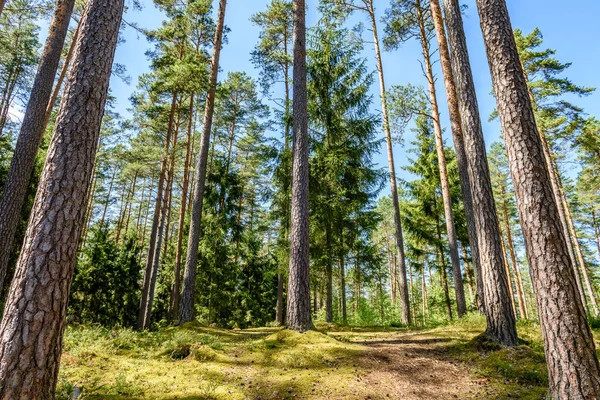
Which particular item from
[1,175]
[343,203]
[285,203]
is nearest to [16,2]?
[1,175]

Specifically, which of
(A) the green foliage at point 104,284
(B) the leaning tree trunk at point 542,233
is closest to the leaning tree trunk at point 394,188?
(B) the leaning tree trunk at point 542,233

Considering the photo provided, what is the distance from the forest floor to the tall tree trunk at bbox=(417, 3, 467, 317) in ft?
13.4

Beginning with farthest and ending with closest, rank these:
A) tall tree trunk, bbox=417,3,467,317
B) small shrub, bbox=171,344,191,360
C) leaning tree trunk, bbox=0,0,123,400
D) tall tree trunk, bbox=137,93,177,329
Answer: tall tree trunk, bbox=137,93,177,329 → tall tree trunk, bbox=417,3,467,317 → small shrub, bbox=171,344,191,360 → leaning tree trunk, bbox=0,0,123,400

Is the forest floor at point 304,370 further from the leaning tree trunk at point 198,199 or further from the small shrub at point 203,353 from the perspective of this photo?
the leaning tree trunk at point 198,199

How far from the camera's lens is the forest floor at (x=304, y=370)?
4.23 metres

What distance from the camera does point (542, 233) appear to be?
3697 millimetres

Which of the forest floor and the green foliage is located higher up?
the green foliage

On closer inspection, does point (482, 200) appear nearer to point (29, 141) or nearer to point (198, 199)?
point (198, 199)

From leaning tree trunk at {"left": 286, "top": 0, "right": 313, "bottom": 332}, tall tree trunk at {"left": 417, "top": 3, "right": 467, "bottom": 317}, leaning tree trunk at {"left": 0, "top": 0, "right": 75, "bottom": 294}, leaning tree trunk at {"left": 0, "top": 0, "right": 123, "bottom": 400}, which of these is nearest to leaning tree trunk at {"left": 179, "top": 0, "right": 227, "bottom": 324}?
leaning tree trunk at {"left": 0, "top": 0, "right": 75, "bottom": 294}

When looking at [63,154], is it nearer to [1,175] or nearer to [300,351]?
[300,351]

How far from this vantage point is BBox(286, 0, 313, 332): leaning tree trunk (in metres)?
6.82

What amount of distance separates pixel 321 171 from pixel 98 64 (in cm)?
889

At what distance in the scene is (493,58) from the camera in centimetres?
438

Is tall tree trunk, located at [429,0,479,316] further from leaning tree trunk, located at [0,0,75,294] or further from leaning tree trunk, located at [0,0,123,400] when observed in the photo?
leaning tree trunk, located at [0,0,75,294]
